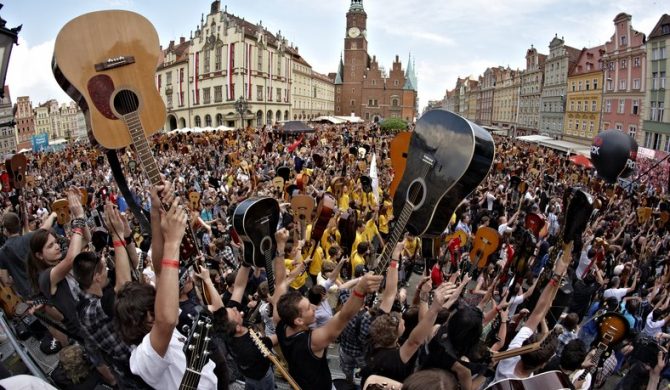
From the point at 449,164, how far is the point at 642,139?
40874 millimetres

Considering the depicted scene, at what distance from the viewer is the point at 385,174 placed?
59.4ft

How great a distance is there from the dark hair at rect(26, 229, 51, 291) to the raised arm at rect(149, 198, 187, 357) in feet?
8.10

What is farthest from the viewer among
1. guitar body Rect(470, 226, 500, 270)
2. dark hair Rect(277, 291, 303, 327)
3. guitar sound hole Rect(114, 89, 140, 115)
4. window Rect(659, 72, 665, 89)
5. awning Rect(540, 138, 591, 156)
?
window Rect(659, 72, 665, 89)

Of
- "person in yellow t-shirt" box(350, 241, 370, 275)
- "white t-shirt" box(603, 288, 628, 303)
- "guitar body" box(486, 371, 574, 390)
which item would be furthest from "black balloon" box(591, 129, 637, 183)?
"guitar body" box(486, 371, 574, 390)

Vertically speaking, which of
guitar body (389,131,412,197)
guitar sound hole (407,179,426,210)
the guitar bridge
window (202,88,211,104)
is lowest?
guitar sound hole (407,179,426,210)

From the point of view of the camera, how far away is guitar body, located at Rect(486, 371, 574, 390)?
1808 millimetres

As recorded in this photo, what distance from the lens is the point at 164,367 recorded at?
217cm

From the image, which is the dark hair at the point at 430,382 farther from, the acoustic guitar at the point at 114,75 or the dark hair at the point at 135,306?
the acoustic guitar at the point at 114,75

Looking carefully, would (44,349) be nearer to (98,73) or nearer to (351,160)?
(98,73)

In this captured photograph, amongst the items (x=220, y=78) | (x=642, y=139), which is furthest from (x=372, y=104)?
(x=642, y=139)

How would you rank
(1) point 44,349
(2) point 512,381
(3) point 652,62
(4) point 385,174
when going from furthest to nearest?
(3) point 652,62 → (4) point 385,174 → (1) point 44,349 → (2) point 512,381

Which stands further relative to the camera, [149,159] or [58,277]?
[58,277]

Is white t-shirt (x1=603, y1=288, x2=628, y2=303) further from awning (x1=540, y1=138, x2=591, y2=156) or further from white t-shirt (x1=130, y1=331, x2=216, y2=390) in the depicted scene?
awning (x1=540, y1=138, x2=591, y2=156)

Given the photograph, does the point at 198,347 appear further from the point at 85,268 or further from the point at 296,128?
the point at 296,128
